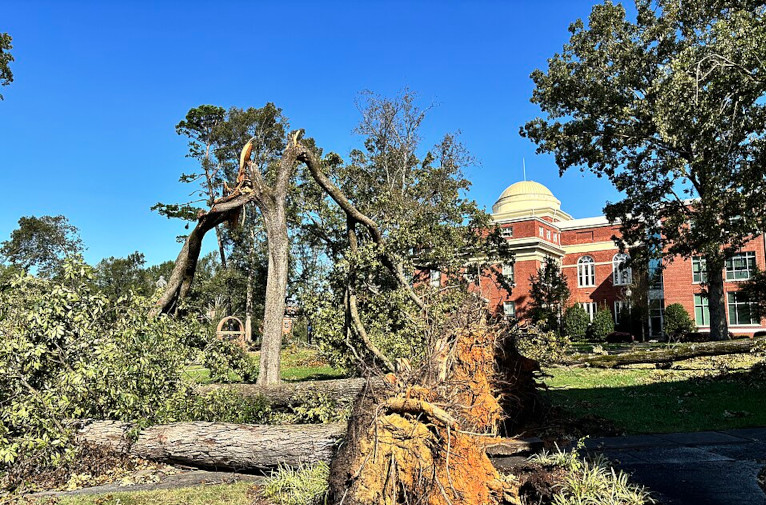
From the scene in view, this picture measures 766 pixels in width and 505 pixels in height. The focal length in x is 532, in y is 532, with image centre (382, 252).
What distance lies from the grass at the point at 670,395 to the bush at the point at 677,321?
21.4 metres

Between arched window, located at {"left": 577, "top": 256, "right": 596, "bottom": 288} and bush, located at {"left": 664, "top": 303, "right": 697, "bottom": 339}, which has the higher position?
arched window, located at {"left": 577, "top": 256, "right": 596, "bottom": 288}

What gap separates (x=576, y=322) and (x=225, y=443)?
123 feet

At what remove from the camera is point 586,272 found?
46.1 meters

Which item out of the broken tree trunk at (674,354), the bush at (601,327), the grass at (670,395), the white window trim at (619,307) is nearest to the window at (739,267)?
the white window trim at (619,307)

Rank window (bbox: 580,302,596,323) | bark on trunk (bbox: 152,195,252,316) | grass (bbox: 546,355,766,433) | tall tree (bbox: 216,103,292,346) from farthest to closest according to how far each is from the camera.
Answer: window (bbox: 580,302,596,323), tall tree (bbox: 216,103,292,346), bark on trunk (bbox: 152,195,252,316), grass (bbox: 546,355,766,433)

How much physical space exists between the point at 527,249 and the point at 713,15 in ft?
85.4

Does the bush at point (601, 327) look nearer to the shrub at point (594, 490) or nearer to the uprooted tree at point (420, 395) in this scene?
the uprooted tree at point (420, 395)

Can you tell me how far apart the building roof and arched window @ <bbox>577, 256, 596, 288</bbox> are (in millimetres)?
7014

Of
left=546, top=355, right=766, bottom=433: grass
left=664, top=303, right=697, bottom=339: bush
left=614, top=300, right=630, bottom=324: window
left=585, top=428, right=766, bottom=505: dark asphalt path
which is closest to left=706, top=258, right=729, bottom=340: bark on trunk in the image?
left=546, top=355, right=766, bottom=433: grass

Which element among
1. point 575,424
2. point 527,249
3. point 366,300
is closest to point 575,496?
point 575,424

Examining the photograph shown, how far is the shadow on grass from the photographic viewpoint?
810 centimetres

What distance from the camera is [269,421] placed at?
25.0 feet

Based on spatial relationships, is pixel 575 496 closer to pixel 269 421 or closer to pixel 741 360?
pixel 269 421

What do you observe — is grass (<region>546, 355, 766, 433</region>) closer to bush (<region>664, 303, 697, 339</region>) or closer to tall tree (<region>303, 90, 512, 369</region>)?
tall tree (<region>303, 90, 512, 369</region>)
